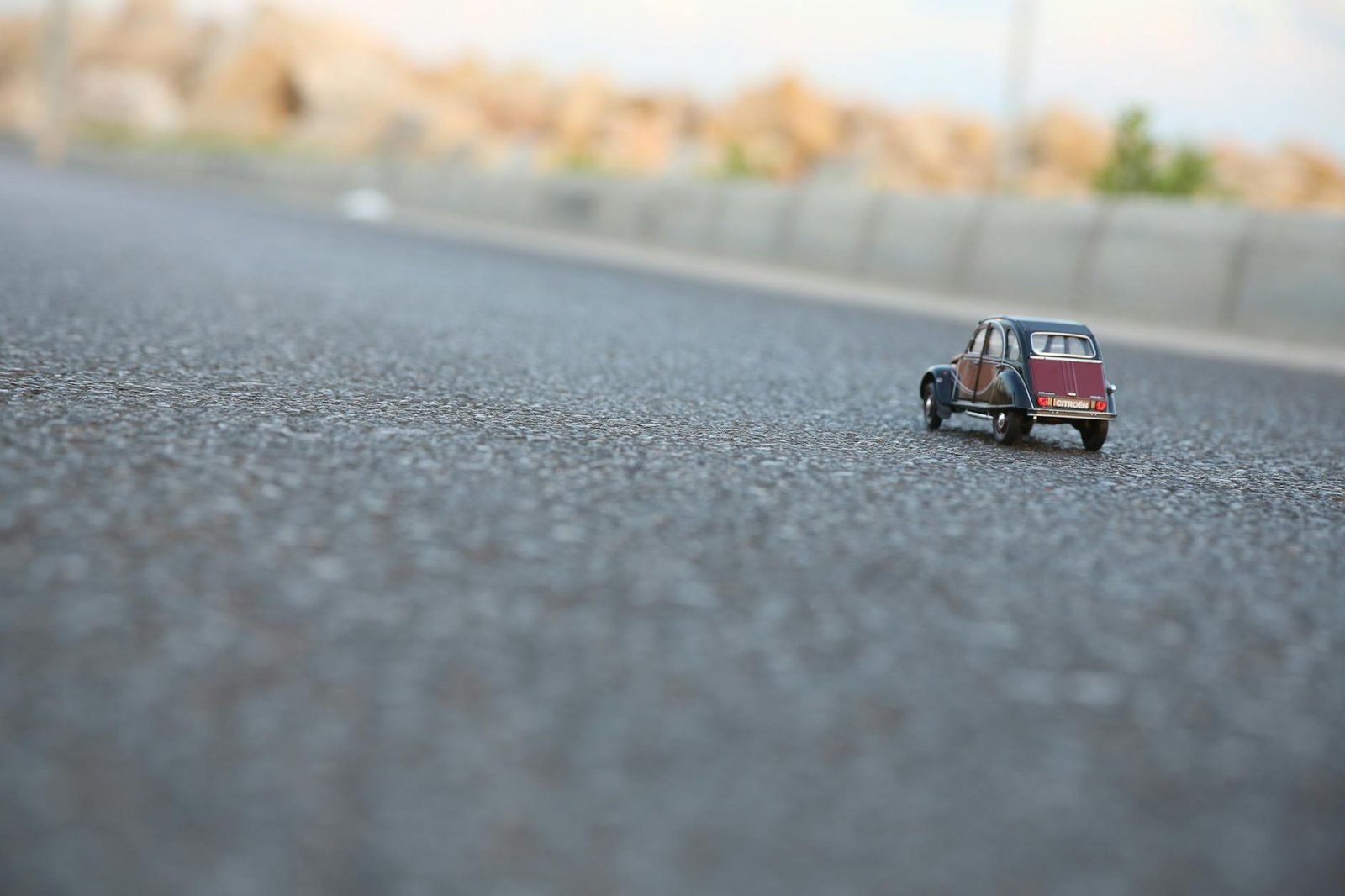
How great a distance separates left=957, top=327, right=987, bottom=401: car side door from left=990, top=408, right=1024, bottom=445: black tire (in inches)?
8.5

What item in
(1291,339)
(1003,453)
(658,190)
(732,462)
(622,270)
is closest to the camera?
(732,462)

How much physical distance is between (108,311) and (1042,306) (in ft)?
38.2

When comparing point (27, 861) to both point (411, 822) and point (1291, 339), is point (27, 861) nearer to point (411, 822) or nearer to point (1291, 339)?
point (411, 822)

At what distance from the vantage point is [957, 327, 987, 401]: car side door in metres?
8.45

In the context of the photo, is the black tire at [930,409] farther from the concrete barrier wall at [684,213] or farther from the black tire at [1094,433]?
the concrete barrier wall at [684,213]

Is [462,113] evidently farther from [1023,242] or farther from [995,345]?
[995,345]

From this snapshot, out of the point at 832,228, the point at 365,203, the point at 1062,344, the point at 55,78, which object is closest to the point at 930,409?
the point at 1062,344

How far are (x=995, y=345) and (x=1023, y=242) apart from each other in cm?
1209

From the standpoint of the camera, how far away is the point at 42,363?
8.44 meters

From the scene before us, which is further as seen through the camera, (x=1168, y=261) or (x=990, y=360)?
(x=1168, y=261)

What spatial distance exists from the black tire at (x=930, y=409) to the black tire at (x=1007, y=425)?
1.33 ft

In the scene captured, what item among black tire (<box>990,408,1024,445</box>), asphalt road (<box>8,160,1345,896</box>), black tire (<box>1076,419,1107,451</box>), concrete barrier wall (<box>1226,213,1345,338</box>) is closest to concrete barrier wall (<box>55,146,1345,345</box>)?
concrete barrier wall (<box>1226,213,1345,338</box>)

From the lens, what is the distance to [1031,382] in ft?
26.1

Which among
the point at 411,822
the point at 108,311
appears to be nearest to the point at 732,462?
the point at 411,822
